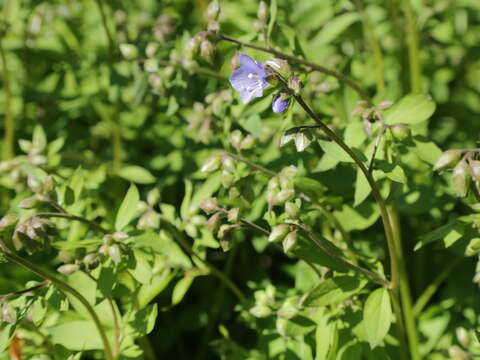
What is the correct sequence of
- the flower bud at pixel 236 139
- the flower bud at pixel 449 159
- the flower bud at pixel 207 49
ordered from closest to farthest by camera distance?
1. the flower bud at pixel 449 159
2. the flower bud at pixel 207 49
3. the flower bud at pixel 236 139

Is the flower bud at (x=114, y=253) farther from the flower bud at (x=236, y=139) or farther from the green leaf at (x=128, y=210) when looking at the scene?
the flower bud at (x=236, y=139)

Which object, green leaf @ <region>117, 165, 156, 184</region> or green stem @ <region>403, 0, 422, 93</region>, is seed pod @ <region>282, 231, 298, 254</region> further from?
green stem @ <region>403, 0, 422, 93</region>

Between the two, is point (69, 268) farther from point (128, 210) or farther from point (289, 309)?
point (289, 309)

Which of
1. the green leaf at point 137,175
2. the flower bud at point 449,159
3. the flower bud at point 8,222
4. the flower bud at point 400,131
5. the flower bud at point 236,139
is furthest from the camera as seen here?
the green leaf at point 137,175

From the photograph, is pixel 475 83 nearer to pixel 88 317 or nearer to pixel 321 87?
pixel 321 87

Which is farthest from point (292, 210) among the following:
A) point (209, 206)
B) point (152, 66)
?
point (152, 66)

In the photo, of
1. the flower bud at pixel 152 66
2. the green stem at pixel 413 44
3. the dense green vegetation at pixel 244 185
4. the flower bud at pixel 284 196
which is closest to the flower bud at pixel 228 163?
the dense green vegetation at pixel 244 185

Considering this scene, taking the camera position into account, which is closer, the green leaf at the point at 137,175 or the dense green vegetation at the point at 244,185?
the dense green vegetation at the point at 244,185
